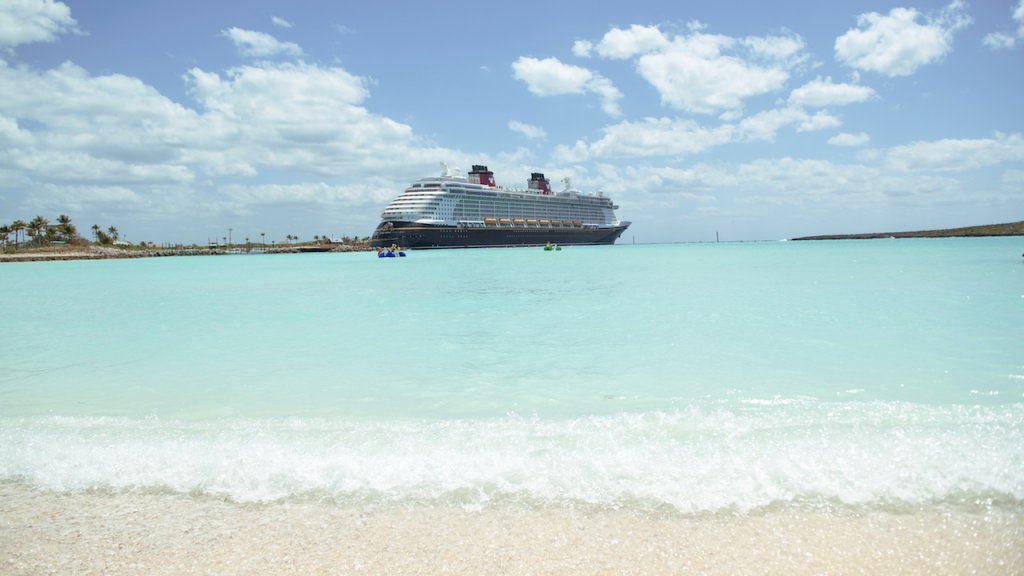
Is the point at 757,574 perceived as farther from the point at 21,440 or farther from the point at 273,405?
the point at 21,440

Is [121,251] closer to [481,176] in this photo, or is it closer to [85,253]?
[85,253]

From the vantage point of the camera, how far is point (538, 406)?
18.7ft

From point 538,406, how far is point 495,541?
2909 millimetres

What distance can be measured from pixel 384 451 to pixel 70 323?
13794 millimetres

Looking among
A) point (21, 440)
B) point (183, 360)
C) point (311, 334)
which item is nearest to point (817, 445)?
point (21, 440)

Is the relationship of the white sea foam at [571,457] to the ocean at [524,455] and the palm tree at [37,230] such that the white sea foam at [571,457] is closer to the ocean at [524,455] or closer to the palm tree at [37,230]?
the ocean at [524,455]

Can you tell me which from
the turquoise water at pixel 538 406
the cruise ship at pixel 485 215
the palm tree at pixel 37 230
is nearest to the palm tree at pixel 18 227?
the palm tree at pixel 37 230

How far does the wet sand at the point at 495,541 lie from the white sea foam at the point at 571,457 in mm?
227

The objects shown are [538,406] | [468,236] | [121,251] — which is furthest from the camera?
[121,251]

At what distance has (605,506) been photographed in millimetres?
3176

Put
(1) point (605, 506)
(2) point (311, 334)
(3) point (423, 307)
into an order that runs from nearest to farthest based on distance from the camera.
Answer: (1) point (605, 506), (2) point (311, 334), (3) point (423, 307)

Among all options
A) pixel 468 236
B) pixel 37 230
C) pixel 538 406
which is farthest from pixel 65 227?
pixel 538 406

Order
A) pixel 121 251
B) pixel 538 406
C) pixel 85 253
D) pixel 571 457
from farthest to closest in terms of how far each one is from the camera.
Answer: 1. pixel 121 251
2. pixel 85 253
3. pixel 538 406
4. pixel 571 457

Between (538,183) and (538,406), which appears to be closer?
(538,406)
